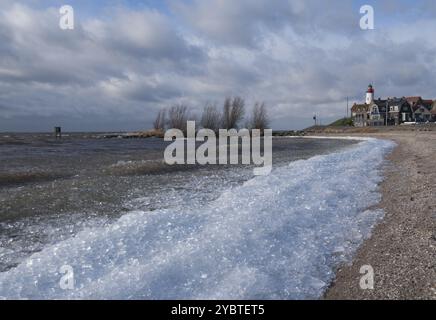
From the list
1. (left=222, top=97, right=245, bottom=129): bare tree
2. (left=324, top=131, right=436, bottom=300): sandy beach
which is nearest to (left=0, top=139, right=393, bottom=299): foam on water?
(left=324, top=131, right=436, bottom=300): sandy beach

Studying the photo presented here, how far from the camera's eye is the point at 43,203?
10289 millimetres

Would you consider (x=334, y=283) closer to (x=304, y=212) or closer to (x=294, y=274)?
(x=294, y=274)

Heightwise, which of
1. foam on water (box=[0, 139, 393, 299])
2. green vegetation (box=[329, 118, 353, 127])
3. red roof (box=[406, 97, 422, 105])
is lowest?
foam on water (box=[0, 139, 393, 299])

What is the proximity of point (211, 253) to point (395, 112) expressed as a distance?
105 metres

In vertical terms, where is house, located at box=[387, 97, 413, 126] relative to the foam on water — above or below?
above

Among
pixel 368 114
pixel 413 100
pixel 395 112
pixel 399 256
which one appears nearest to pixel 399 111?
pixel 395 112

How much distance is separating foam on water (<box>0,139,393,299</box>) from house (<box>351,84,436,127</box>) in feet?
327

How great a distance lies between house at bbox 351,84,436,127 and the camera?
9938 centimetres

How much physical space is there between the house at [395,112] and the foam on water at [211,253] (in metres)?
99.8

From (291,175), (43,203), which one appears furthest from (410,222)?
(43,203)

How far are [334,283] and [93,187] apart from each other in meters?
9.81

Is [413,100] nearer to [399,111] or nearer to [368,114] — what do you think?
[399,111]

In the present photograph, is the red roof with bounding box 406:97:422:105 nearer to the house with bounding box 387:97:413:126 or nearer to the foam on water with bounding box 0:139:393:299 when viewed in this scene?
the house with bounding box 387:97:413:126

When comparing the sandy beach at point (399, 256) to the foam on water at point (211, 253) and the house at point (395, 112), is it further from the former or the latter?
the house at point (395, 112)
